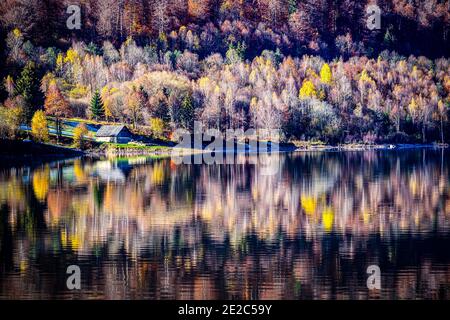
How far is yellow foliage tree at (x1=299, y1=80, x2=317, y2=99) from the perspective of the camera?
178525mm

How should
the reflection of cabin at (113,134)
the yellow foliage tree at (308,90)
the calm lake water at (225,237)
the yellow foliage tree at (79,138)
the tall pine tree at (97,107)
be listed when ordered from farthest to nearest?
the yellow foliage tree at (308,90)
the tall pine tree at (97,107)
the reflection of cabin at (113,134)
the yellow foliage tree at (79,138)
the calm lake water at (225,237)

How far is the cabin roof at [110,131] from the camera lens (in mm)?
125062

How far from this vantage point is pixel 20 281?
29812mm

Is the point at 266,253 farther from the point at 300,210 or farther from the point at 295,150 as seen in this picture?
the point at 295,150

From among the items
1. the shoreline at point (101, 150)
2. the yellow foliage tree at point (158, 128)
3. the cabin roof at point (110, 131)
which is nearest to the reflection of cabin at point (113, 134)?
the cabin roof at point (110, 131)

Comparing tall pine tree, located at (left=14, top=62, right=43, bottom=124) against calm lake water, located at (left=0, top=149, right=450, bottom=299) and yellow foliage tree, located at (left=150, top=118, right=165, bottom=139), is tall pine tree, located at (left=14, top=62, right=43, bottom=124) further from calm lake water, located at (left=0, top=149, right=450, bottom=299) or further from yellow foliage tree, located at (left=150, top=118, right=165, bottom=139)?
calm lake water, located at (left=0, top=149, right=450, bottom=299)

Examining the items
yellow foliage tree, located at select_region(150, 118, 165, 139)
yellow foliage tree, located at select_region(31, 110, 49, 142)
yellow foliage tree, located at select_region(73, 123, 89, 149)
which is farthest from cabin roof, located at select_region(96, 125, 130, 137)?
yellow foliage tree, located at select_region(31, 110, 49, 142)

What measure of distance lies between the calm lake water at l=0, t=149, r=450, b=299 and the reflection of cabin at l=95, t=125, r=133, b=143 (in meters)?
54.8

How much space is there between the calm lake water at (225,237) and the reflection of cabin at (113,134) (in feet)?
180

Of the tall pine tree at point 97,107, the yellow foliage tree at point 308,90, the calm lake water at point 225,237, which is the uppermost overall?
the yellow foliage tree at point 308,90

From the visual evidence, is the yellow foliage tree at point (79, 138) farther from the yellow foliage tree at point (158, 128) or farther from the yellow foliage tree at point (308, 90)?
the yellow foliage tree at point (308, 90)

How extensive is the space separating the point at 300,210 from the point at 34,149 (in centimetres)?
6581
